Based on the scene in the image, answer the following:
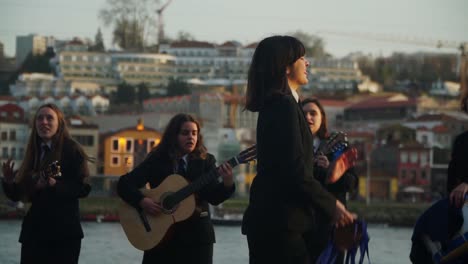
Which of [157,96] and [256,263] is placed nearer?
[256,263]

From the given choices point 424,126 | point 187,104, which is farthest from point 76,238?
point 187,104

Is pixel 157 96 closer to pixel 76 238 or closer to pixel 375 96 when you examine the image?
pixel 375 96

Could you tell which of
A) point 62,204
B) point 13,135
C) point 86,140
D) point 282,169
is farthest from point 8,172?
point 13,135

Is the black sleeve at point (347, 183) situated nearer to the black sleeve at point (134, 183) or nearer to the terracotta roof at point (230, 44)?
the black sleeve at point (134, 183)

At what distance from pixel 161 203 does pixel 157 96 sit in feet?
408

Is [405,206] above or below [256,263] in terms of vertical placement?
below

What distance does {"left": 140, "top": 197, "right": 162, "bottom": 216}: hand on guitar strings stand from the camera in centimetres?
652

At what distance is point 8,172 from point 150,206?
28.2 inches

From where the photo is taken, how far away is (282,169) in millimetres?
4562

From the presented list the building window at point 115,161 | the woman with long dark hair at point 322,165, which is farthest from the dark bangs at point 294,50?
the building window at point 115,161

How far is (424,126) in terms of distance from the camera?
314ft

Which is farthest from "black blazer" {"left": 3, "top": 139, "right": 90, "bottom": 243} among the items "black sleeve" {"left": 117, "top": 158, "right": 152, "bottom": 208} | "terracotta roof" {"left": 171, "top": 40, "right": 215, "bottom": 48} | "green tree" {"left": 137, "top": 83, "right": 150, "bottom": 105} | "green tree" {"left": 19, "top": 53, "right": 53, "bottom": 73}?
"terracotta roof" {"left": 171, "top": 40, "right": 215, "bottom": 48}

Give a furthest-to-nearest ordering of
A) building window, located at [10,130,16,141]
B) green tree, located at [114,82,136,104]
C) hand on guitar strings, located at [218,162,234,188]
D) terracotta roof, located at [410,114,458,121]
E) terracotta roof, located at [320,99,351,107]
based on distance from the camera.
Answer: green tree, located at [114,82,136,104], terracotta roof, located at [320,99,351,107], terracotta roof, located at [410,114,458,121], building window, located at [10,130,16,141], hand on guitar strings, located at [218,162,234,188]

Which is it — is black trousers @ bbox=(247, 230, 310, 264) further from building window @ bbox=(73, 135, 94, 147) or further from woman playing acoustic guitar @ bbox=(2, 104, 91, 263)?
building window @ bbox=(73, 135, 94, 147)
